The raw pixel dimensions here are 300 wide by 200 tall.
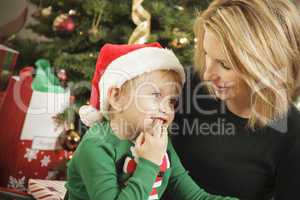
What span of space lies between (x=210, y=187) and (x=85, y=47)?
1.53 ft

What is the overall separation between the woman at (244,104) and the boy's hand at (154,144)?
6cm

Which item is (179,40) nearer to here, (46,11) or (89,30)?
(89,30)

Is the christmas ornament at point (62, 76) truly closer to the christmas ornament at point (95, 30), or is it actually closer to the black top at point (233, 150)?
the christmas ornament at point (95, 30)

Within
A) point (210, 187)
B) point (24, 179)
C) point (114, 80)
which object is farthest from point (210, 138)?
point (24, 179)

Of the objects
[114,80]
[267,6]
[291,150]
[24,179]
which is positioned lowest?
[24,179]

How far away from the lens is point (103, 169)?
66 centimetres

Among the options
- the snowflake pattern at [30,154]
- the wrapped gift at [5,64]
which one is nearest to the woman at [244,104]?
the snowflake pattern at [30,154]

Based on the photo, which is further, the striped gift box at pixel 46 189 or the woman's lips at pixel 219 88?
the striped gift box at pixel 46 189

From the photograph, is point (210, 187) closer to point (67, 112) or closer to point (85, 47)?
point (67, 112)

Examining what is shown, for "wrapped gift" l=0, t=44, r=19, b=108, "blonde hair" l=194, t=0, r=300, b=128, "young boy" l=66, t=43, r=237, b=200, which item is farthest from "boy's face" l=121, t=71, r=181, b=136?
"wrapped gift" l=0, t=44, r=19, b=108

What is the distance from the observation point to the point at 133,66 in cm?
70

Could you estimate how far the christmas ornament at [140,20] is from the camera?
35.2 inches

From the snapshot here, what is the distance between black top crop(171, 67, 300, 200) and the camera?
716 millimetres

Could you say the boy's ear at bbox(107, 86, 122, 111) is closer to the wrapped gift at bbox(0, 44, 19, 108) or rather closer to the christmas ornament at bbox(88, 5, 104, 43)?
the christmas ornament at bbox(88, 5, 104, 43)
